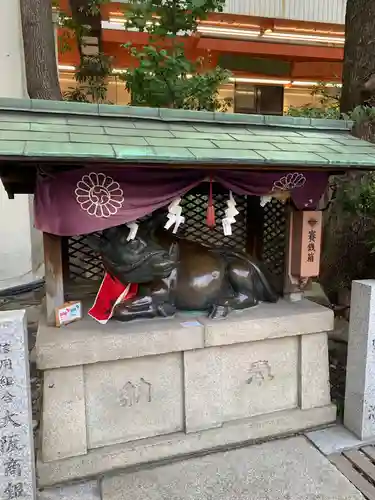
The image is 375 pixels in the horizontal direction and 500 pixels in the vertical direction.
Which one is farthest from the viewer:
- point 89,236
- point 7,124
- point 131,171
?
point 89,236

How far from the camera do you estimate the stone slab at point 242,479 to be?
9.88ft

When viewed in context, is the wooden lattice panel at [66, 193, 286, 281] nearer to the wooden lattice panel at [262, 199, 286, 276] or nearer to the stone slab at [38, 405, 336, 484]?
the wooden lattice panel at [262, 199, 286, 276]

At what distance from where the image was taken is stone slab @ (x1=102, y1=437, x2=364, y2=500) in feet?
9.88

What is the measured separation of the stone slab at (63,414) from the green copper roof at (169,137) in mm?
1684

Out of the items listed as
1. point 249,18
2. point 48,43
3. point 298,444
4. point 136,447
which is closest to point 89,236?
point 136,447

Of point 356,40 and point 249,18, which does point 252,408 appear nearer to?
point 356,40

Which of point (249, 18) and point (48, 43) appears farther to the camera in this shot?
point (249, 18)

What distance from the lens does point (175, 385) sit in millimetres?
3469

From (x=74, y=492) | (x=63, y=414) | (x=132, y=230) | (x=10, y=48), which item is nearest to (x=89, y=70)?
(x=10, y=48)

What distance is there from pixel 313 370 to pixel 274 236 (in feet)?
4.81

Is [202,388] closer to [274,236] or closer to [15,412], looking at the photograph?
[15,412]

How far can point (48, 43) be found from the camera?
665cm

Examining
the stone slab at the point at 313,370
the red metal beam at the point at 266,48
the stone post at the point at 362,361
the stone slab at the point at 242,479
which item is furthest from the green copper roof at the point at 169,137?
the red metal beam at the point at 266,48

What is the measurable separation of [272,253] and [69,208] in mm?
2414
